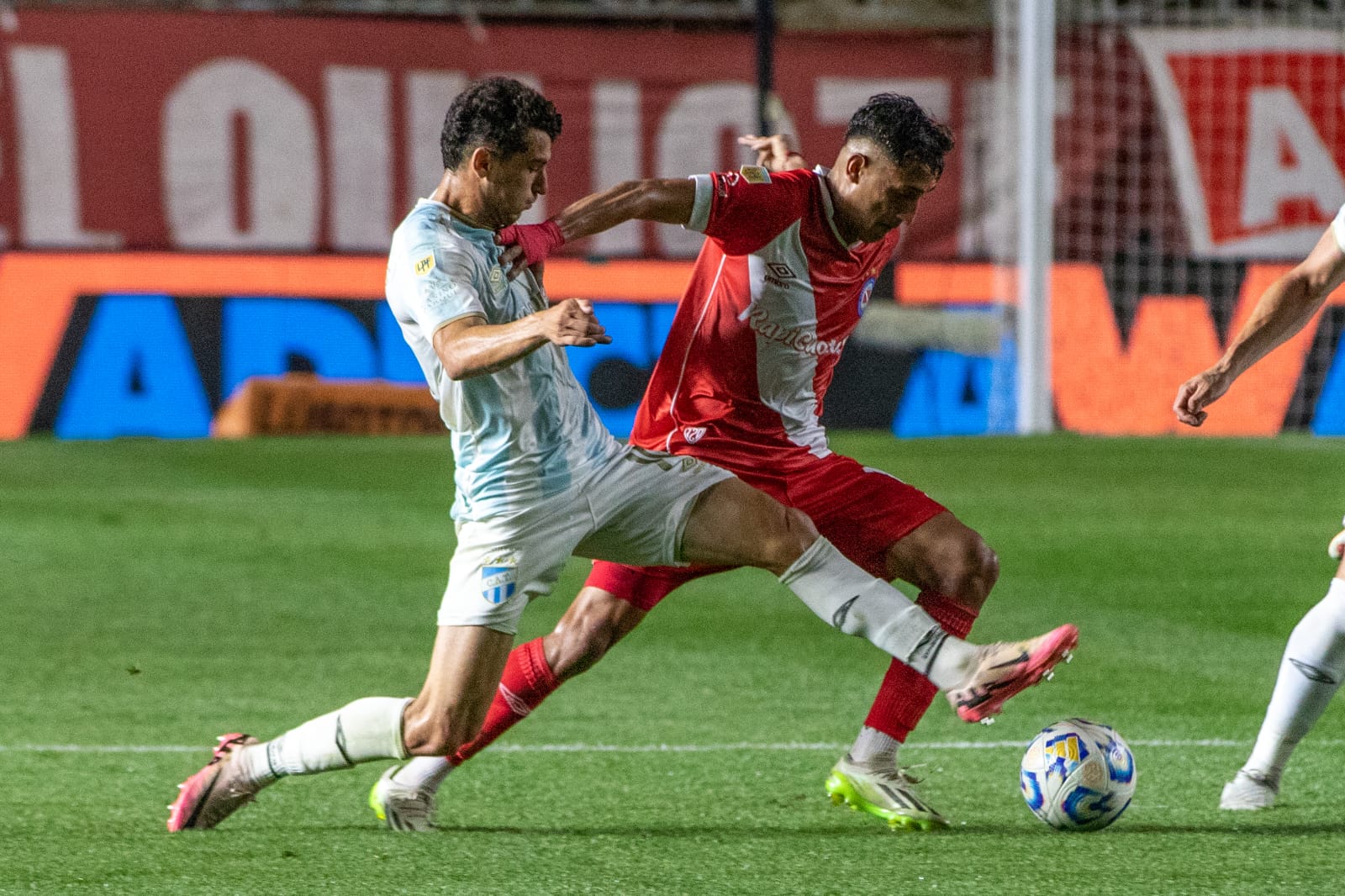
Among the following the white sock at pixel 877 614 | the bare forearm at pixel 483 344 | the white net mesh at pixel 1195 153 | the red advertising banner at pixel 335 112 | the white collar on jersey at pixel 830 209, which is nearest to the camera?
the bare forearm at pixel 483 344

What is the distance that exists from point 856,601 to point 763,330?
102 centimetres

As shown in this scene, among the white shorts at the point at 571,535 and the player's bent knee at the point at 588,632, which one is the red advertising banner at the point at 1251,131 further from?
the white shorts at the point at 571,535

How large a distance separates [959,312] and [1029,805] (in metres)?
10.8

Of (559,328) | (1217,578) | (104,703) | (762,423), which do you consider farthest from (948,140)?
(1217,578)

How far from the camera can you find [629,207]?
4402mm

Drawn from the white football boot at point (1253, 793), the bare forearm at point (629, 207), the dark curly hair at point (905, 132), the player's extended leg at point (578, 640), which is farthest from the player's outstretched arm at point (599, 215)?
the white football boot at point (1253, 793)

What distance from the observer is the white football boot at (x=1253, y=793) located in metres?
4.46

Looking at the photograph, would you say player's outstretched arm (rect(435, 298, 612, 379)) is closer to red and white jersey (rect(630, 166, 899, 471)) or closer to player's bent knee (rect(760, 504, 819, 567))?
player's bent knee (rect(760, 504, 819, 567))

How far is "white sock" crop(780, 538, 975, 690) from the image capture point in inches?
154

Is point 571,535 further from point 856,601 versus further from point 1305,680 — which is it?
point 1305,680

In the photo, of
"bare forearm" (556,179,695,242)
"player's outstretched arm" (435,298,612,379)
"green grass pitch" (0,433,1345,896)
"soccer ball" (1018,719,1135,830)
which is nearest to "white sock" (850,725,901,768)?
"green grass pitch" (0,433,1345,896)

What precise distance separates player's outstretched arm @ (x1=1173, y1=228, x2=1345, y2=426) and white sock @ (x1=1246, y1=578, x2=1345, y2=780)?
1.71 feet

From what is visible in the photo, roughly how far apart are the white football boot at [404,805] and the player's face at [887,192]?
1.72m

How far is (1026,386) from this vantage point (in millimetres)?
14078
